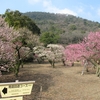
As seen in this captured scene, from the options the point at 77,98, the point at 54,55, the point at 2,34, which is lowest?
the point at 77,98

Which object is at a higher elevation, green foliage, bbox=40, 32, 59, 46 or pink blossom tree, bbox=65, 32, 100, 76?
green foliage, bbox=40, 32, 59, 46

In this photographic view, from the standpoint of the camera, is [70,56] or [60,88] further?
[70,56]

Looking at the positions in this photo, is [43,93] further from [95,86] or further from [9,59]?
[95,86]

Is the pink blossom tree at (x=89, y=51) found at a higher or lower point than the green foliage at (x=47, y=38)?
lower

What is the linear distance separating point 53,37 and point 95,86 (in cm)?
3250

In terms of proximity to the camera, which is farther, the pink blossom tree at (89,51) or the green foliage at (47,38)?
the green foliage at (47,38)

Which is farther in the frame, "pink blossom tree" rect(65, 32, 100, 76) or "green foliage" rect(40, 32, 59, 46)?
"green foliage" rect(40, 32, 59, 46)

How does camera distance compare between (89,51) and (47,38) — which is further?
(47,38)

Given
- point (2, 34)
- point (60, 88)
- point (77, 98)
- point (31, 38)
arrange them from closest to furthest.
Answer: point (77, 98), point (2, 34), point (60, 88), point (31, 38)

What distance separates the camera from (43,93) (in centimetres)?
1241

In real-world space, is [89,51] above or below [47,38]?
below

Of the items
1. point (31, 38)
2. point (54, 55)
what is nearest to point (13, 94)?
point (54, 55)

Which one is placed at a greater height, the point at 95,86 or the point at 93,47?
the point at 93,47

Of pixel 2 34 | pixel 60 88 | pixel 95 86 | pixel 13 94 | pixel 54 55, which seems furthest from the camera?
pixel 54 55
